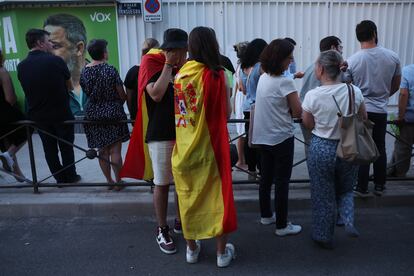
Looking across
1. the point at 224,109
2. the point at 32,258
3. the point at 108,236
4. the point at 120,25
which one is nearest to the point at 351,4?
the point at 120,25

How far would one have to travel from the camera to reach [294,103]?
3.32 metres

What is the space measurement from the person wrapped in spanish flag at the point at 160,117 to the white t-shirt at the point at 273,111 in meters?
0.71

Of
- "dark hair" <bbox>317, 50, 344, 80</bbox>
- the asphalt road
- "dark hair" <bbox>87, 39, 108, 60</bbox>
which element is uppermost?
"dark hair" <bbox>87, 39, 108, 60</bbox>

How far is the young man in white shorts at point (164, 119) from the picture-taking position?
9.93ft

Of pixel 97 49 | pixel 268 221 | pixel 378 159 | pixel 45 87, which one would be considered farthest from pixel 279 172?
pixel 45 87

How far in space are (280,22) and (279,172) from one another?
4547 millimetres

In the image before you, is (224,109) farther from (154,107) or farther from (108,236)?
(108,236)

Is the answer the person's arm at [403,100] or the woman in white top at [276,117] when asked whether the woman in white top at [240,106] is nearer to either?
the woman in white top at [276,117]

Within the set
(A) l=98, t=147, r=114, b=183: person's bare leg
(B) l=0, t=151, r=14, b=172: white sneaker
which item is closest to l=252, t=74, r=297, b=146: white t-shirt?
(A) l=98, t=147, r=114, b=183: person's bare leg

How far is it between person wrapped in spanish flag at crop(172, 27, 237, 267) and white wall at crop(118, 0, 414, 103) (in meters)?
4.54

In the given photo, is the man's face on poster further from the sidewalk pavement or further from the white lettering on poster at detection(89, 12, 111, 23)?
the sidewalk pavement

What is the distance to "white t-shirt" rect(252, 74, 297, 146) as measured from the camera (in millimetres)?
3322

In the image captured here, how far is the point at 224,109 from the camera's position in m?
3.01

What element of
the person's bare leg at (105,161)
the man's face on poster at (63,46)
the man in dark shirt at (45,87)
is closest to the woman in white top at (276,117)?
the person's bare leg at (105,161)
